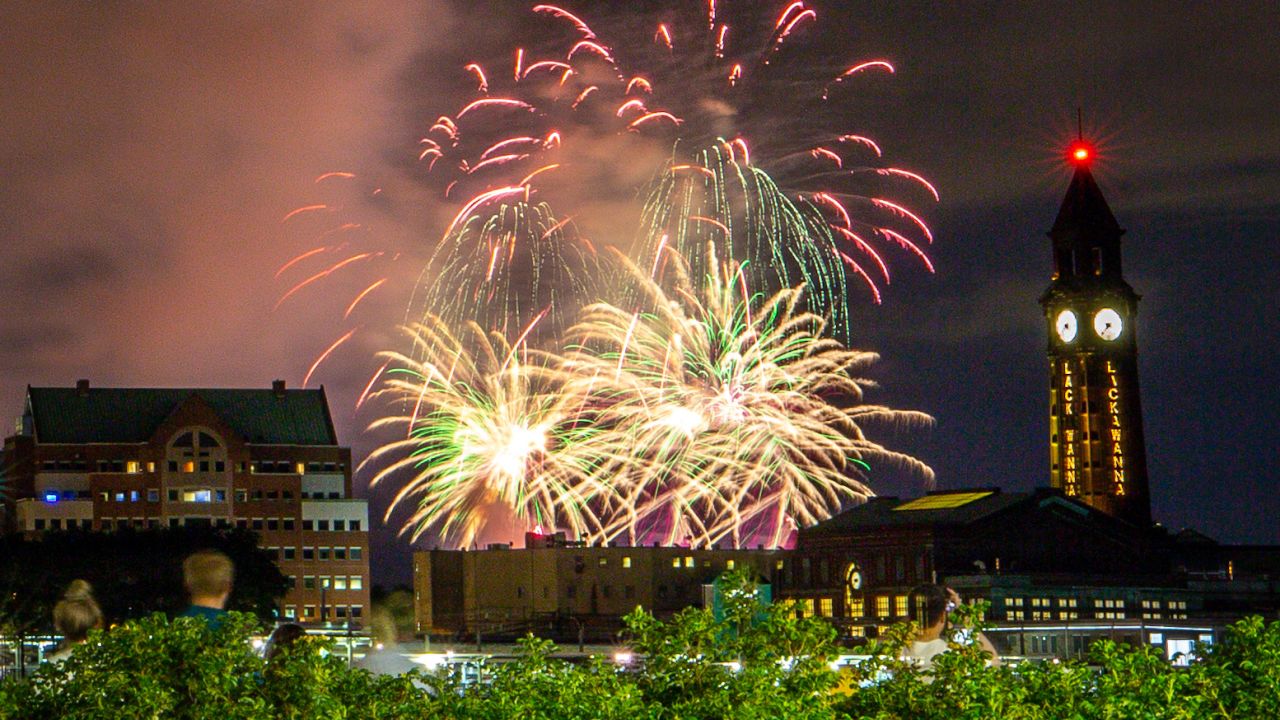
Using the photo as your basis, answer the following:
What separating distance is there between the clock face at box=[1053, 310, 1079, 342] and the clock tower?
0.10 m

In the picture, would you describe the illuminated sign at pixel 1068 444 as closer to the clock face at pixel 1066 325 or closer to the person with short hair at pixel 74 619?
the clock face at pixel 1066 325

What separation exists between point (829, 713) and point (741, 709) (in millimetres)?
1322

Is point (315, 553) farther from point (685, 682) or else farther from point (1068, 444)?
point (685, 682)

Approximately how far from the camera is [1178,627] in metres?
123

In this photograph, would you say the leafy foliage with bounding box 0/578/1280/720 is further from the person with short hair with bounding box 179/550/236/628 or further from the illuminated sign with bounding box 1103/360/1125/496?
the illuminated sign with bounding box 1103/360/1125/496

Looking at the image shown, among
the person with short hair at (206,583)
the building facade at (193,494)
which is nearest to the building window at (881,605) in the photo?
the building facade at (193,494)

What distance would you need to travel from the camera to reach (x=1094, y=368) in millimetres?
194375

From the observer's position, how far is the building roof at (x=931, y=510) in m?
164

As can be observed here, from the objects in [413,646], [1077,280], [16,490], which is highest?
[1077,280]

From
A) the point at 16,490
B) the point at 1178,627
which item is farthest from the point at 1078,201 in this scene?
the point at 16,490

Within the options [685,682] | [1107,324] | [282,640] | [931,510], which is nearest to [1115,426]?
[1107,324]

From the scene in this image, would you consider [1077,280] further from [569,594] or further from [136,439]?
[136,439]

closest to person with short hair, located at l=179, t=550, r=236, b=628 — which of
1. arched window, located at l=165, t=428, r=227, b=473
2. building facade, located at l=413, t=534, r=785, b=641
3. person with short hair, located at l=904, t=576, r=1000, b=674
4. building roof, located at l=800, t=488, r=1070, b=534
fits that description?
person with short hair, located at l=904, t=576, r=1000, b=674

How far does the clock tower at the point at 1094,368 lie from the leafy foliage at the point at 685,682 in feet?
567
